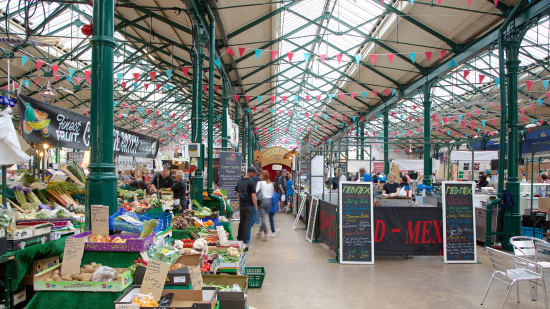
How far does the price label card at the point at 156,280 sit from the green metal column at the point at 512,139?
8.58m

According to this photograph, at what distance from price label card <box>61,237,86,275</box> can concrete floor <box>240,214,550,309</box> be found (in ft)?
7.59

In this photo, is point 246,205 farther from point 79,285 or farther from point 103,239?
point 79,285

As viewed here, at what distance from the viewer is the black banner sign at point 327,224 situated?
767 centimetres

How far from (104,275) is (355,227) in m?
4.93

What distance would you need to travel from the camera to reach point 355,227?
275 inches

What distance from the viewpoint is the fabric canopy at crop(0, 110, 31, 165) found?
3668 millimetres

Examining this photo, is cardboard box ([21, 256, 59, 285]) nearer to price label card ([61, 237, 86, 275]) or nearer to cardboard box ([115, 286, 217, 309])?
price label card ([61, 237, 86, 275])

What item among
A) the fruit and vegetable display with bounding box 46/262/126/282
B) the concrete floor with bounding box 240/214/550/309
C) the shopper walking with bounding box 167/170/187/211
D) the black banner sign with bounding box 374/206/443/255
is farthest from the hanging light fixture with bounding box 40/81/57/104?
the black banner sign with bounding box 374/206/443/255

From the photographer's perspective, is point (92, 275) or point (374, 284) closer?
point (92, 275)

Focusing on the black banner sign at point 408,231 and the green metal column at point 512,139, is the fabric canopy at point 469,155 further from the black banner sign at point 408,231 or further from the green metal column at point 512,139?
the black banner sign at point 408,231

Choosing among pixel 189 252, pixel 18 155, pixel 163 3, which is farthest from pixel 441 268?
pixel 163 3

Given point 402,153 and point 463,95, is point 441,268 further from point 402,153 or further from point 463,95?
point 402,153

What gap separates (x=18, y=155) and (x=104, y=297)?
186 cm

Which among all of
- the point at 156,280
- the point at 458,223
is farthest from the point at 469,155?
the point at 156,280
